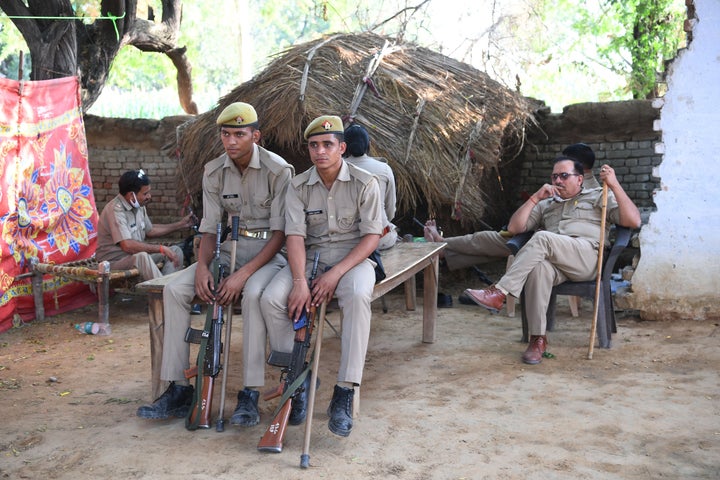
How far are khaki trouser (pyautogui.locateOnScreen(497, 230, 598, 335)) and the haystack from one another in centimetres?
196

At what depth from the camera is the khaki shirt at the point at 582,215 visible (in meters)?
5.38

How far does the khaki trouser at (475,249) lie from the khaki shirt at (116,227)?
2.86 m

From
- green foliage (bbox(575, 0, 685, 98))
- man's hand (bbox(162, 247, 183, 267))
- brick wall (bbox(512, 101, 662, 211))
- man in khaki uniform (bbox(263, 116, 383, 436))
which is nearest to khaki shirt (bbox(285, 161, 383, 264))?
man in khaki uniform (bbox(263, 116, 383, 436))

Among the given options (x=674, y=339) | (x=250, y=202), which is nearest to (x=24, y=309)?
(x=250, y=202)

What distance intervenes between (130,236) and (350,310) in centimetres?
350

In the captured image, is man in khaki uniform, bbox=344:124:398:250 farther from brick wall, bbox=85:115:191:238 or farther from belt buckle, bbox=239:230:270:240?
brick wall, bbox=85:115:191:238

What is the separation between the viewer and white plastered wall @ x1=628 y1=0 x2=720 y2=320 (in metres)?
5.68

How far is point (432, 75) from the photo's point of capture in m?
7.77

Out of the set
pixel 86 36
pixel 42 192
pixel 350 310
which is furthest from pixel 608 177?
pixel 86 36

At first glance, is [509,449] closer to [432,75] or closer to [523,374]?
[523,374]

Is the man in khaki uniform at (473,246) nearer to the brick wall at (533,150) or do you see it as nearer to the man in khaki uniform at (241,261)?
the brick wall at (533,150)

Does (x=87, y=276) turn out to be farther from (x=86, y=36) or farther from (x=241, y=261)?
(x=86, y=36)

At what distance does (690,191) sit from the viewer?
18.9 ft

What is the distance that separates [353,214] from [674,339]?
282cm
